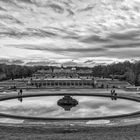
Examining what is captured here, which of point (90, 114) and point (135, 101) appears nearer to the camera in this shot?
point (90, 114)

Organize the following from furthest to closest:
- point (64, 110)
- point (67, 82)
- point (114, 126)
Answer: point (67, 82)
point (64, 110)
point (114, 126)

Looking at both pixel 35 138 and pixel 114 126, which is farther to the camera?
pixel 114 126

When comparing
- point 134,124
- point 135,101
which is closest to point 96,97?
point 135,101

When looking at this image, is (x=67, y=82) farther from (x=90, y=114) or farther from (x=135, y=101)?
(x=90, y=114)

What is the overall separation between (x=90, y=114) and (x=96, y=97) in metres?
10.0

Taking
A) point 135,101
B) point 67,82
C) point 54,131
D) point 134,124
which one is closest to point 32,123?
point 54,131

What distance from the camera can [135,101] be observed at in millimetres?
24578

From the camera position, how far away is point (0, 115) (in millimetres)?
17219

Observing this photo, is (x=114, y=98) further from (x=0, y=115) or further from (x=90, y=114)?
(x=0, y=115)

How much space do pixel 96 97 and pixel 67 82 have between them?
23.5m

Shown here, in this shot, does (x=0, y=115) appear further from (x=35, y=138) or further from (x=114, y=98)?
(x=114, y=98)

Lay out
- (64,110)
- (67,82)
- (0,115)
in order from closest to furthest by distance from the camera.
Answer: (0,115), (64,110), (67,82)

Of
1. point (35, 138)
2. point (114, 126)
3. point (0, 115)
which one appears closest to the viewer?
point (35, 138)

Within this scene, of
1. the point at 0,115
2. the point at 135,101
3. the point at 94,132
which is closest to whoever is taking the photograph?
the point at 94,132
